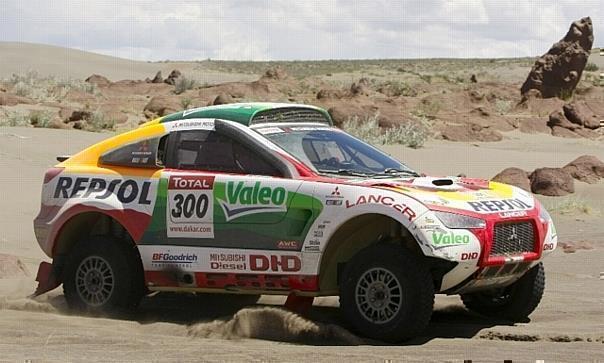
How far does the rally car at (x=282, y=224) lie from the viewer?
8609 millimetres

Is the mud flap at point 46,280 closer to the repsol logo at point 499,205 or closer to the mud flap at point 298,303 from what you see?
the mud flap at point 298,303

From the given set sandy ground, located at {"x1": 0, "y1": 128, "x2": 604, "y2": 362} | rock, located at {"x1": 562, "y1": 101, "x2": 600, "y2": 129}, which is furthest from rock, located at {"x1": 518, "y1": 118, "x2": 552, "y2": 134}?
sandy ground, located at {"x1": 0, "y1": 128, "x2": 604, "y2": 362}

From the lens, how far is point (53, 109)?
33219 mm

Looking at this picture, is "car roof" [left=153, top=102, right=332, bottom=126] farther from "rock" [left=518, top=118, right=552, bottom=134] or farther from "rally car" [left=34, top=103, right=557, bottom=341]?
"rock" [left=518, top=118, right=552, bottom=134]

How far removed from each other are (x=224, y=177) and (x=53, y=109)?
80.8ft

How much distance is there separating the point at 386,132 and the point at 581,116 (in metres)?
7.64

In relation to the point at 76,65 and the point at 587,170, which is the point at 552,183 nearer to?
the point at 587,170

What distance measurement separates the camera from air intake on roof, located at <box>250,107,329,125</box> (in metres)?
9.89

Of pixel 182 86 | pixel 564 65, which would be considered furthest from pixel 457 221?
pixel 182 86

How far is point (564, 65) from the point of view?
40.3 m

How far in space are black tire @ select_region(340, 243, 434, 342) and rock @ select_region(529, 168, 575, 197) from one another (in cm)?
1168

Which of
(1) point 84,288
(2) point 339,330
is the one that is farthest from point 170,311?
(2) point 339,330

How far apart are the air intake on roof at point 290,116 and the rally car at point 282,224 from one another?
0.04 feet

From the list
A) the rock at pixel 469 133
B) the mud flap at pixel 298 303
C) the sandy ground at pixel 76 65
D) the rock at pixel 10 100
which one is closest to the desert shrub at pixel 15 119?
the rock at pixel 10 100
